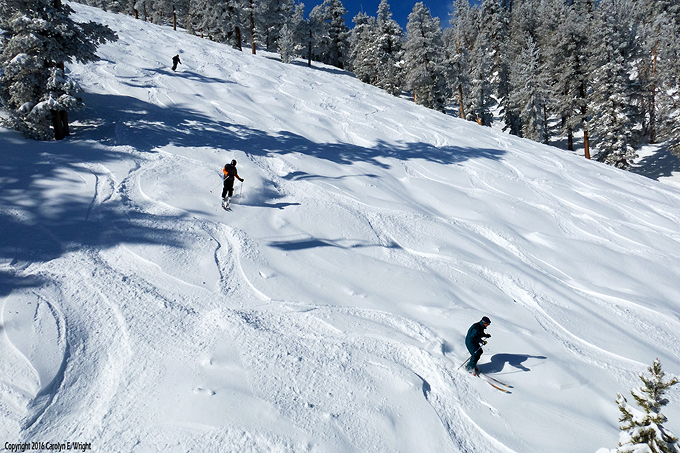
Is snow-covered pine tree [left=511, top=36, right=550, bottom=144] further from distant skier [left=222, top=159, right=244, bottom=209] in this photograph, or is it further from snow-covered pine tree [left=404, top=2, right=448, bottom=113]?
distant skier [left=222, top=159, right=244, bottom=209]

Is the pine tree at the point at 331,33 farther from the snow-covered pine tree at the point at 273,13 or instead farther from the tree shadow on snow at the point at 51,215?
the tree shadow on snow at the point at 51,215

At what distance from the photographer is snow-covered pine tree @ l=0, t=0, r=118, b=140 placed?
9.69m

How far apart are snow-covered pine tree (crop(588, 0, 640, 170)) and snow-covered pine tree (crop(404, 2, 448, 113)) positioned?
1312 cm

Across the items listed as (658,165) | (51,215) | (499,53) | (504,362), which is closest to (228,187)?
(51,215)

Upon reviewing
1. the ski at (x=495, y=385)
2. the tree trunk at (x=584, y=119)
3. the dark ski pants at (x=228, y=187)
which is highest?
the tree trunk at (x=584, y=119)

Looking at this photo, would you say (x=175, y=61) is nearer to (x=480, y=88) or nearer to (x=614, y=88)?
(x=480, y=88)

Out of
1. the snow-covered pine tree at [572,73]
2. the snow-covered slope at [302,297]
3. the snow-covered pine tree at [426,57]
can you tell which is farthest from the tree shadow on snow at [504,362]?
the snow-covered pine tree at [426,57]

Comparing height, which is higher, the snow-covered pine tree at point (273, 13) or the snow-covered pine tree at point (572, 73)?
the snow-covered pine tree at point (273, 13)

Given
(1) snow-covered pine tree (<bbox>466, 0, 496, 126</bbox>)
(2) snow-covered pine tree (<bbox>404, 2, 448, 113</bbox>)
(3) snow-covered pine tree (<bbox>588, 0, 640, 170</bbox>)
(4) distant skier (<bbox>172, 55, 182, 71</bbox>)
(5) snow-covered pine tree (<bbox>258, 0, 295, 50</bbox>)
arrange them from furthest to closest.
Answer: (5) snow-covered pine tree (<bbox>258, 0, 295, 50</bbox>) → (1) snow-covered pine tree (<bbox>466, 0, 496, 126</bbox>) → (2) snow-covered pine tree (<bbox>404, 2, 448, 113</bbox>) → (3) snow-covered pine tree (<bbox>588, 0, 640, 170</bbox>) → (4) distant skier (<bbox>172, 55, 182, 71</bbox>)

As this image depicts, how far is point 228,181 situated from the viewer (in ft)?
29.5

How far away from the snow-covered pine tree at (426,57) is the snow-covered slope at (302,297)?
24494mm

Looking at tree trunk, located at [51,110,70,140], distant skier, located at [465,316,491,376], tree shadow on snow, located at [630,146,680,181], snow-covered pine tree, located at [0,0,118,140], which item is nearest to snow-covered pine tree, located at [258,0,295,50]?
snow-covered pine tree, located at [0,0,118,140]

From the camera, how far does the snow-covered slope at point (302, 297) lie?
174 inches
